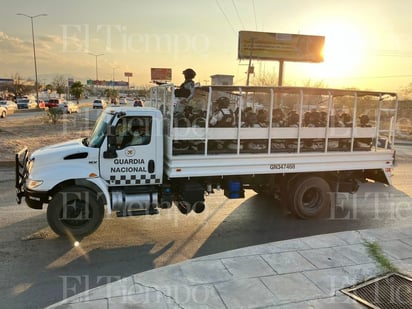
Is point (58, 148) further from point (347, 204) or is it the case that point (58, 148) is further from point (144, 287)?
point (347, 204)

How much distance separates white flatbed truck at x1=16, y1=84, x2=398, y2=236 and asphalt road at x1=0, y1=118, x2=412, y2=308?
43cm

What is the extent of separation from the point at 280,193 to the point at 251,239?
1655 millimetres

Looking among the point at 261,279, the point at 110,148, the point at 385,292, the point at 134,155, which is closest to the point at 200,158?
the point at 134,155

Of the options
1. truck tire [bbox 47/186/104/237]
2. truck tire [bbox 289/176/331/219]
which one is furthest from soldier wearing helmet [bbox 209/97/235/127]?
truck tire [bbox 47/186/104/237]

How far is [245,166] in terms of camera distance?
6.66 metres

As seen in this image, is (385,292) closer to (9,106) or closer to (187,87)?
(187,87)

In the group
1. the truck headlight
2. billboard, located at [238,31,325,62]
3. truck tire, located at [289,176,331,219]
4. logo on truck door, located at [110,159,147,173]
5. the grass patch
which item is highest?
billboard, located at [238,31,325,62]

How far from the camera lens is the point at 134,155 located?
611cm

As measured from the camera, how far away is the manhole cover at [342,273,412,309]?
13.1 feet

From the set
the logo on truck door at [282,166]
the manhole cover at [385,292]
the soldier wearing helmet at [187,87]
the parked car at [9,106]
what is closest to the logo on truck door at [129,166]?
the soldier wearing helmet at [187,87]

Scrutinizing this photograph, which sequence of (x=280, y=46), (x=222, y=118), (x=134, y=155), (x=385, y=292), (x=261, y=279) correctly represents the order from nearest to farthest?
1. (x=385, y=292)
2. (x=261, y=279)
3. (x=134, y=155)
4. (x=222, y=118)
5. (x=280, y=46)

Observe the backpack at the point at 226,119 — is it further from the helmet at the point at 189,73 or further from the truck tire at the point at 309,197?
the truck tire at the point at 309,197

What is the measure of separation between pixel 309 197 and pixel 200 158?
9.37 ft

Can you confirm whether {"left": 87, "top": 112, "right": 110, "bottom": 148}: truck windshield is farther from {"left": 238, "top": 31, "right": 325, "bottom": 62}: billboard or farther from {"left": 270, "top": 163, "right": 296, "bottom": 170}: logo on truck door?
{"left": 238, "top": 31, "right": 325, "bottom": 62}: billboard
